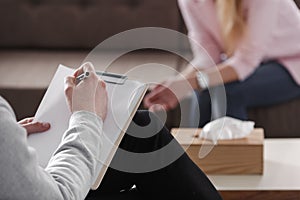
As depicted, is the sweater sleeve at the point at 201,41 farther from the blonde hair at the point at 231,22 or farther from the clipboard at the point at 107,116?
the clipboard at the point at 107,116

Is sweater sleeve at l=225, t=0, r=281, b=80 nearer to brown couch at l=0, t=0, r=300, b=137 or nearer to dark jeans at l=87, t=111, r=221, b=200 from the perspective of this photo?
brown couch at l=0, t=0, r=300, b=137

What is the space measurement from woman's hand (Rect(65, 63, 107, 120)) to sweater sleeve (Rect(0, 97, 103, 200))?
0.03 metres

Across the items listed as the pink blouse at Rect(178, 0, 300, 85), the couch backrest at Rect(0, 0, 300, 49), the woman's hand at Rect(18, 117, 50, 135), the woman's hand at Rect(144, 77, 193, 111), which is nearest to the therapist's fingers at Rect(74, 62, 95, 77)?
the woman's hand at Rect(18, 117, 50, 135)

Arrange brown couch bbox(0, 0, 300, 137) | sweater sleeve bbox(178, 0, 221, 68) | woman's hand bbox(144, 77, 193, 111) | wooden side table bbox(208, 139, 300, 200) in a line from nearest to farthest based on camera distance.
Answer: wooden side table bbox(208, 139, 300, 200) → woman's hand bbox(144, 77, 193, 111) → sweater sleeve bbox(178, 0, 221, 68) → brown couch bbox(0, 0, 300, 137)

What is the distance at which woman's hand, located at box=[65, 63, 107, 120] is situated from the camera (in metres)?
1.38

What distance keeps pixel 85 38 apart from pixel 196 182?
1.60 m

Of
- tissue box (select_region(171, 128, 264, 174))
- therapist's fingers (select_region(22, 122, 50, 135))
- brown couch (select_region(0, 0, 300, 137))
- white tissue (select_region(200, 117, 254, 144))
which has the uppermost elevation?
therapist's fingers (select_region(22, 122, 50, 135))

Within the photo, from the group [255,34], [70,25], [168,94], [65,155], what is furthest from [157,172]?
[70,25]

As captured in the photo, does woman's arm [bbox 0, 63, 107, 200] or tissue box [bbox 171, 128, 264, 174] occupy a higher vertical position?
woman's arm [bbox 0, 63, 107, 200]

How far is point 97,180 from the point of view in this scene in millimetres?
1348

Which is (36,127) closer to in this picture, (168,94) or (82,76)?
(82,76)

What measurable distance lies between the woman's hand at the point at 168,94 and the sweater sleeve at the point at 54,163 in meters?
0.94

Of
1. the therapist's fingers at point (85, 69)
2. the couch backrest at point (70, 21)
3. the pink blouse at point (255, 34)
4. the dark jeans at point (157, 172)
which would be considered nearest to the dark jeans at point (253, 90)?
the pink blouse at point (255, 34)

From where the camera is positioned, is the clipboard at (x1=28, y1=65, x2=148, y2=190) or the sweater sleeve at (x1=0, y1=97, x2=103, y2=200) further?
the clipboard at (x1=28, y1=65, x2=148, y2=190)
